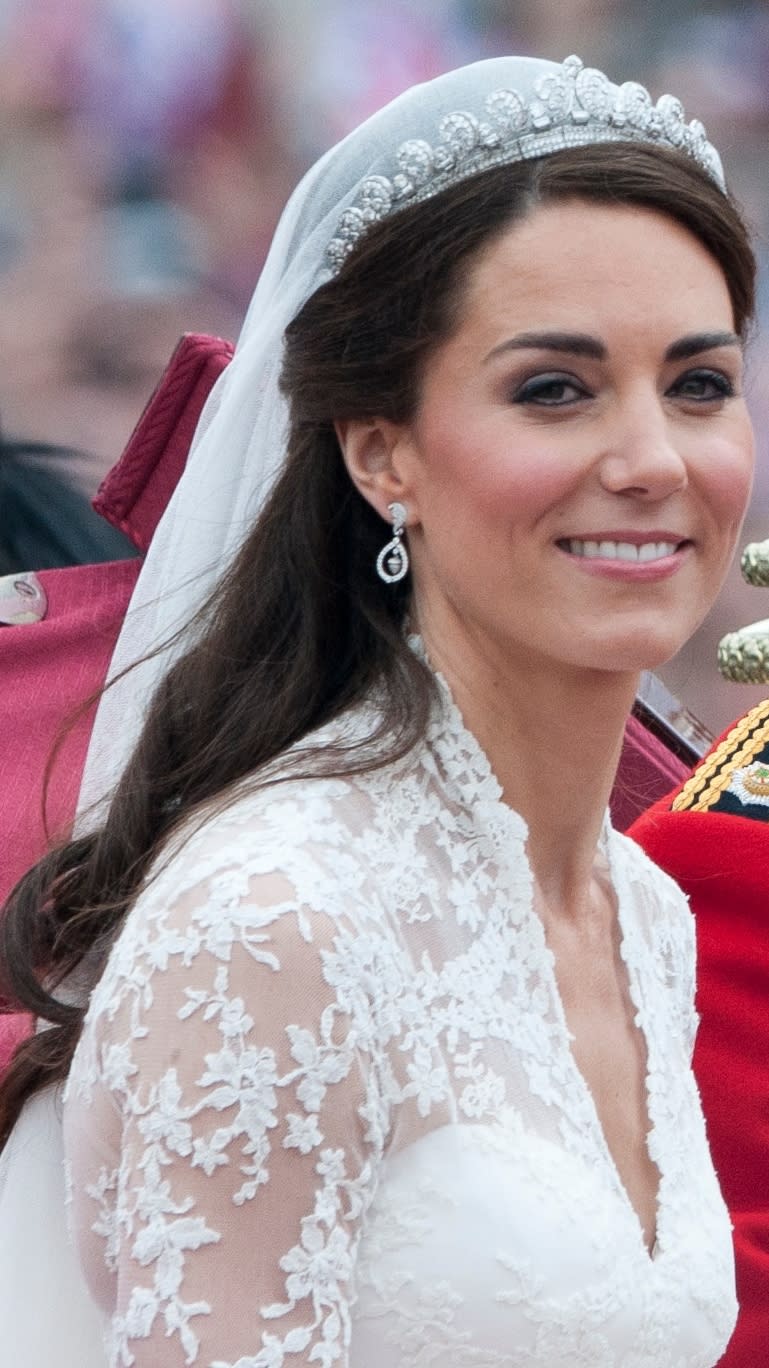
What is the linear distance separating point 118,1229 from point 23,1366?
207 millimetres

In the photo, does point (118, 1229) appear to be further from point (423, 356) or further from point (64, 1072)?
point (423, 356)

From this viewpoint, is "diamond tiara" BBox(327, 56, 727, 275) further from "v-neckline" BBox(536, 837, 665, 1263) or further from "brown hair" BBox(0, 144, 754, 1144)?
"v-neckline" BBox(536, 837, 665, 1263)

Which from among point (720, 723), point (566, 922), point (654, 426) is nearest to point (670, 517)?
point (654, 426)

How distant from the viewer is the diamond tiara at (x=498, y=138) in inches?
45.8

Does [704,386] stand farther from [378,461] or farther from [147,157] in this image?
[147,157]

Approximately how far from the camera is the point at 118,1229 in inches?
38.6

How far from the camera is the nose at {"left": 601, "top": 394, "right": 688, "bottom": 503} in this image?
1.09 m

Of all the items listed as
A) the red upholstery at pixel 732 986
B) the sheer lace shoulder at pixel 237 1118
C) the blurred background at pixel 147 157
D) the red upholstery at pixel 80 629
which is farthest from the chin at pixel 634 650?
the blurred background at pixel 147 157

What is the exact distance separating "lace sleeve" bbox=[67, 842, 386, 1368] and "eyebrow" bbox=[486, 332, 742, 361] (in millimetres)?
338

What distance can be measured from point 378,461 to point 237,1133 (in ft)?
1.43

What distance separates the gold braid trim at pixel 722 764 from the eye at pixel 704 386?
1.65 feet

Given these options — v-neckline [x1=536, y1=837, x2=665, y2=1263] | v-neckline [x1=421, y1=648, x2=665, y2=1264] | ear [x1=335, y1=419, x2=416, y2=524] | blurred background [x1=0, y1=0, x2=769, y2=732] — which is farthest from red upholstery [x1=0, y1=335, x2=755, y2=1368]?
blurred background [x1=0, y1=0, x2=769, y2=732]

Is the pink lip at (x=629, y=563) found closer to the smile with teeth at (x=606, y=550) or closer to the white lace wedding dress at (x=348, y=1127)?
the smile with teeth at (x=606, y=550)

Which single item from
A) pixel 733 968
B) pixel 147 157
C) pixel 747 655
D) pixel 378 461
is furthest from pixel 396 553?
pixel 147 157
